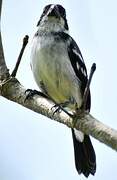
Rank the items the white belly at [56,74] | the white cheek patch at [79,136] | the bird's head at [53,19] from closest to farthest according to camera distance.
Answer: the white belly at [56,74] → the white cheek patch at [79,136] → the bird's head at [53,19]

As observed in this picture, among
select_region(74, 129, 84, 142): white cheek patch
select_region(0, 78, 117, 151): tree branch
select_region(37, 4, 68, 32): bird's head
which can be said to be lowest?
select_region(74, 129, 84, 142): white cheek patch

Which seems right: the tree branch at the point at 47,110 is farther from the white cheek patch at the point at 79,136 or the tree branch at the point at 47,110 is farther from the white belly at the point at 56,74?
the white cheek patch at the point at 79,136

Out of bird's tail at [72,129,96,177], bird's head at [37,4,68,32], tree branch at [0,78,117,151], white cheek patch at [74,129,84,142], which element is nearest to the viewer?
tree branch at [0,78,117,151]

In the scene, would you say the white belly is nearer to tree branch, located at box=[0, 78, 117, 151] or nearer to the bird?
the bird

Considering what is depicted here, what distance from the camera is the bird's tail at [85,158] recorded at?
2539mm

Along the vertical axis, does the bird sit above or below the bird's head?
below

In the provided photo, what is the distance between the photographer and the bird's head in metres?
3.62

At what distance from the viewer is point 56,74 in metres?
3.17

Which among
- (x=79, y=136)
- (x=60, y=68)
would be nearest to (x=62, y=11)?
(x=60, y=68)

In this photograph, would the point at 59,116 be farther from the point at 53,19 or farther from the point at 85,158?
A: the point at 53,19

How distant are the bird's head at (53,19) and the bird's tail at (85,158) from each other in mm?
834

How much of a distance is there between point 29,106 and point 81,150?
1.86 m

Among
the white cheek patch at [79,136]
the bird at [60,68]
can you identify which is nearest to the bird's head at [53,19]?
the bird at [60,68]

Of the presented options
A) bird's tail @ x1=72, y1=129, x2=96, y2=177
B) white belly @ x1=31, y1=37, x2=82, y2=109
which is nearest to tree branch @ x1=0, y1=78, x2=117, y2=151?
bird's tail @ x1=72, y1=129, x2=96, y2=177
